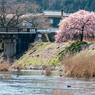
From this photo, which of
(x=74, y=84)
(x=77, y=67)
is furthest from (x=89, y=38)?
(x=74, y=84)

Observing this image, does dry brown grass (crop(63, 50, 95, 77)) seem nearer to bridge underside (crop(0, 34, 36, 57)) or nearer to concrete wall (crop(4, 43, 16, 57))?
bridge underside (crop(0, 34, 36, 57))

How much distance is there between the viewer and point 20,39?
47906mm

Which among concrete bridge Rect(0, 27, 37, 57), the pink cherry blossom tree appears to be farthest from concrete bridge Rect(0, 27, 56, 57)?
the pink cherry blossom tree

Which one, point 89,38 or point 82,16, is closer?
point 82,16

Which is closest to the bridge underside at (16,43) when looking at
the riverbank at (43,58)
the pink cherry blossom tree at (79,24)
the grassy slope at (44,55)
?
the riverbank at (43,58)

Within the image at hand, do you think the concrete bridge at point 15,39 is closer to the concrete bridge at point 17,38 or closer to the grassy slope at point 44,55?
the concrete bridge at point 17,38

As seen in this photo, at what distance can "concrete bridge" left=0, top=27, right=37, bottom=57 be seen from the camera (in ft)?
153

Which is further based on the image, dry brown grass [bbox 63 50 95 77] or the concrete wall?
the concrete wall

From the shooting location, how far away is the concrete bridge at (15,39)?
46719 millimetres

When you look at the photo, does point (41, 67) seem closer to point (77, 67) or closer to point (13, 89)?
point (77, 67)

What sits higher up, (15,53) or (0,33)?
(0,33)

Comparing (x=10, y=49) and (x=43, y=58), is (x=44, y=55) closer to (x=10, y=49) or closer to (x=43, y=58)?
(x=43, y=58)

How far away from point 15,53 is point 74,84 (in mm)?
31226

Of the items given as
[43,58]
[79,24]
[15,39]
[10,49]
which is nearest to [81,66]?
[43,58]
